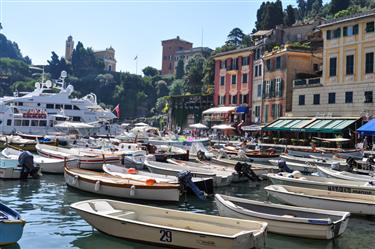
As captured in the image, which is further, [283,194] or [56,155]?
[56,155]

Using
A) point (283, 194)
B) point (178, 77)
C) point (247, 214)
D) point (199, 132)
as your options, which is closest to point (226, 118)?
point (199, 132)

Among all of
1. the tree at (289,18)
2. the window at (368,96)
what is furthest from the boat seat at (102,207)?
the tree at (289,18)

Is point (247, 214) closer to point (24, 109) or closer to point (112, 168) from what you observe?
point (112, 168)

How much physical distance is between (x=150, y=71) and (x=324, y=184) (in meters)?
156

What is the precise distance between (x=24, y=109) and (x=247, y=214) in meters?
50.1

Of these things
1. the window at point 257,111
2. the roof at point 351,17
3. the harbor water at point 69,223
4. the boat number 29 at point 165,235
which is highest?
the roof at point 351,17

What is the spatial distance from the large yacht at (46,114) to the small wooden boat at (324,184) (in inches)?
1454

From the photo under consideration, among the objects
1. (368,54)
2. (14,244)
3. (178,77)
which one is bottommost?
(14,244)

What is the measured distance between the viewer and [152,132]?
6191 centimetres

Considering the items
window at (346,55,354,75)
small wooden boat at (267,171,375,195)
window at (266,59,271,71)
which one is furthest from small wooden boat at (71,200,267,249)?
window at (266,59,271,71)

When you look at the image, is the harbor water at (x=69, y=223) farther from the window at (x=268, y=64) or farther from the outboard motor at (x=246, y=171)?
the window at (x=268, y=64)

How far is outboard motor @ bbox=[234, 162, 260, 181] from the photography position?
28078mm

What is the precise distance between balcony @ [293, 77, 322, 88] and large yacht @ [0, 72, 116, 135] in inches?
1004

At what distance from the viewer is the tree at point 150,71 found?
572ft
